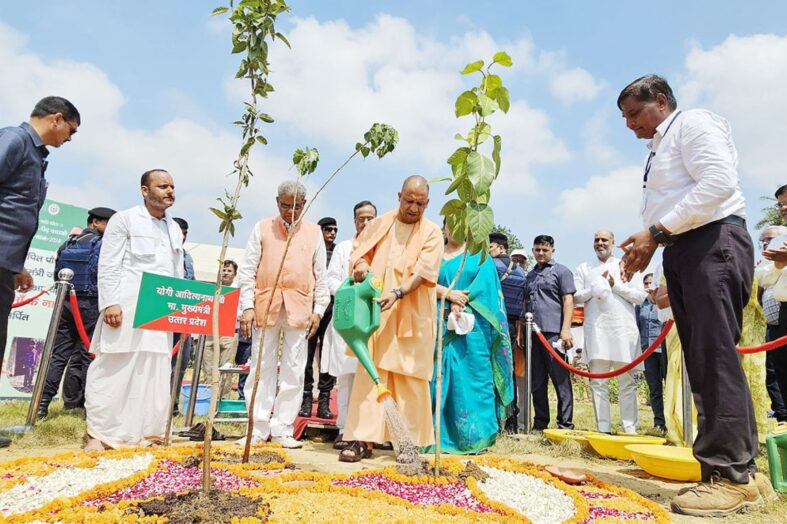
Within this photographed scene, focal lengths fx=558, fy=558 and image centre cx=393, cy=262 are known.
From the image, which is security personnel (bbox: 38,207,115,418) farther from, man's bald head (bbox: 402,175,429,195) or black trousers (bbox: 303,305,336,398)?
man's bald head (bbox: 402,175,429,195)

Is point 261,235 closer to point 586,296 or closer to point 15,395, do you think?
point 586,296

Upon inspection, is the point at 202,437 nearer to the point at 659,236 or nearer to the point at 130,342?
the point at 130,342

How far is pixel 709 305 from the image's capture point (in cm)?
283

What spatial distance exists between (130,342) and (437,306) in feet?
8.15

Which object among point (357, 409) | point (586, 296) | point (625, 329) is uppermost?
point (586, 296)

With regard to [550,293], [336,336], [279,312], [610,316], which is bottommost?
[336,336]

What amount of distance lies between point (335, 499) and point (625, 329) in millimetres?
4329

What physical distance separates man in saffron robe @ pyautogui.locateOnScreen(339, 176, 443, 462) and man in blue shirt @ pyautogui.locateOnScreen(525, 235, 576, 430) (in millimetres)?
2372

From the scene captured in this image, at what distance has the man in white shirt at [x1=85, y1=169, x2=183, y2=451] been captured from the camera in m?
Result: 4.13

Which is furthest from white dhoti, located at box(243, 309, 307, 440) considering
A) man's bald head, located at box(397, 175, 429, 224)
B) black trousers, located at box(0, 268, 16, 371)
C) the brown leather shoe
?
the brown leather shoe

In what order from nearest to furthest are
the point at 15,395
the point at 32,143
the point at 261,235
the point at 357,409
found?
the point at 32,143 → the point at 357,409 → the point at 261,235 → the point at 15,395

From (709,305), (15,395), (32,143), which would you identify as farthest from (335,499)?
(15,395)

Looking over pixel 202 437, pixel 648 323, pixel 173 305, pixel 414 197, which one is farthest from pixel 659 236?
pixel 648 323

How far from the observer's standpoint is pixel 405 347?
4.08m
